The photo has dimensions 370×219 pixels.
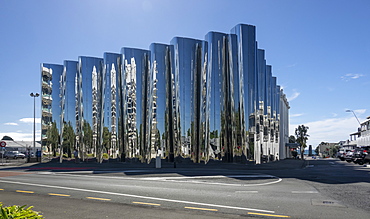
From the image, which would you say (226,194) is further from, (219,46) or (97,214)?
(219,46)

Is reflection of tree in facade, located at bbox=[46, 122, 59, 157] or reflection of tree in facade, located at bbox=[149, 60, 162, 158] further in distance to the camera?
reflection of tree in facade, located at bbox=[46, 122, 59, 157]

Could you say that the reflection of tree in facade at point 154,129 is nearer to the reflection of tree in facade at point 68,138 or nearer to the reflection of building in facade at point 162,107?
the reflection of building in facade at point 162,107

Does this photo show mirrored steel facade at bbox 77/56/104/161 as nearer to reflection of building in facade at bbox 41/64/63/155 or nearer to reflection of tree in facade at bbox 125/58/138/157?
reflection of building in facade at bbox 41/64/63/155

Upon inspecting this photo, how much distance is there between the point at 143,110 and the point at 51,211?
97.4ft

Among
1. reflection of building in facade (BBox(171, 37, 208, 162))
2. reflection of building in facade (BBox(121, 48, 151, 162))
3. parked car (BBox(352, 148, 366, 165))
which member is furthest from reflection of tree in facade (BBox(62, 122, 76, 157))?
parked car (BBox(352, 148, 366, 165))

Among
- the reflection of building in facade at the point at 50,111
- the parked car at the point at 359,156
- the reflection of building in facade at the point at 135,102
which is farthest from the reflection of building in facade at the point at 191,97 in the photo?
the parked car at the point at 359,156

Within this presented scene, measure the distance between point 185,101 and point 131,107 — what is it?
630cm

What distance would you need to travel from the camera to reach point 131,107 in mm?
37625

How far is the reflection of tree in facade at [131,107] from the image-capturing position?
3741 cm

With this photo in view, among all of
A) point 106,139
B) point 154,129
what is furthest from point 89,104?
point 154,129

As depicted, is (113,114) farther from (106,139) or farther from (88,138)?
(88,138)

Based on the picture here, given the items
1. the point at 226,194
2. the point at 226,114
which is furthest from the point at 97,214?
the point at 226,114

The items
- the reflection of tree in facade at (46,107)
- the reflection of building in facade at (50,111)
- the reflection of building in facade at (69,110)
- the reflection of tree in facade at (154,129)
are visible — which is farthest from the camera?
the reflection of tree in facade at (46,107)

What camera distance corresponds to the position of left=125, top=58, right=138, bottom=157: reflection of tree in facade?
123ft
